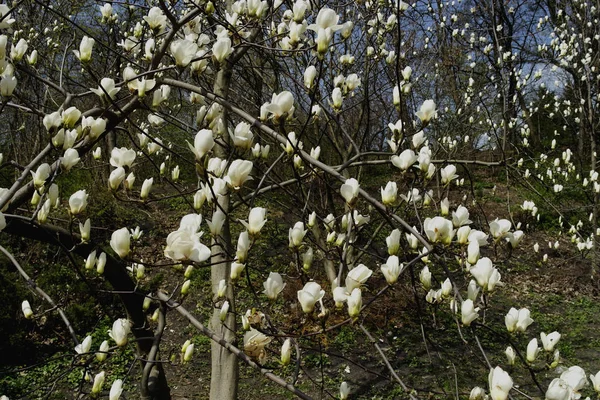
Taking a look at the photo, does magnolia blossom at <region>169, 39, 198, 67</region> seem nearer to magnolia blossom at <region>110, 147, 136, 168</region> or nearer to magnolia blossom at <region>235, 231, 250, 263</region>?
magnolia blossom at <region>110, 147, 136, 168</region>

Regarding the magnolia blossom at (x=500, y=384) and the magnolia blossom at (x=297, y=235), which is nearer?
the magnolia blossom at (x=500, y=384)

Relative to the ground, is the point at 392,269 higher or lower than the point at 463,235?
lower


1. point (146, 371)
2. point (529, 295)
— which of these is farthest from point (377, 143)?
point (146, 371)

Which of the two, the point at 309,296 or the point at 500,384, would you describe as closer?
the point at 500,384

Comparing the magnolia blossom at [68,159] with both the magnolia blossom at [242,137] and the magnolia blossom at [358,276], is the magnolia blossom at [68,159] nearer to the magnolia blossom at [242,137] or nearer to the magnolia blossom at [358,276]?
the magnolia blossom at [242,137]

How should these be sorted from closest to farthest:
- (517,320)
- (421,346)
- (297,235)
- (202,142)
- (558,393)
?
1. (558,393)
2. (202,142)
3. (517,320)
4. (297,235)
5. (421,346)

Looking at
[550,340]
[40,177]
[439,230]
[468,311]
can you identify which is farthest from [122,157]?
[550,340]

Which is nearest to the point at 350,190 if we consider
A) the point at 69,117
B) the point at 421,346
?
the point at 69,117

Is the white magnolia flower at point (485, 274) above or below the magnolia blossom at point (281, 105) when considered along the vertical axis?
below

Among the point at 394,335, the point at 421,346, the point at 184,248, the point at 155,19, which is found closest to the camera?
the point at 184,248

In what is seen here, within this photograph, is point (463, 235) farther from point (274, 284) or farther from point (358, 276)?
point (274, 284)

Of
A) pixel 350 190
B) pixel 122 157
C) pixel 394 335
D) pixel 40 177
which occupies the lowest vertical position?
pixel 350 190

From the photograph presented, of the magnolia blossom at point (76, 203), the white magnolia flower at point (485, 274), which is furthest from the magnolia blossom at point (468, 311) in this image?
the magnolia blossom at point (76, 203)

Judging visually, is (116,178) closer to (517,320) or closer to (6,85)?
(6,85)
